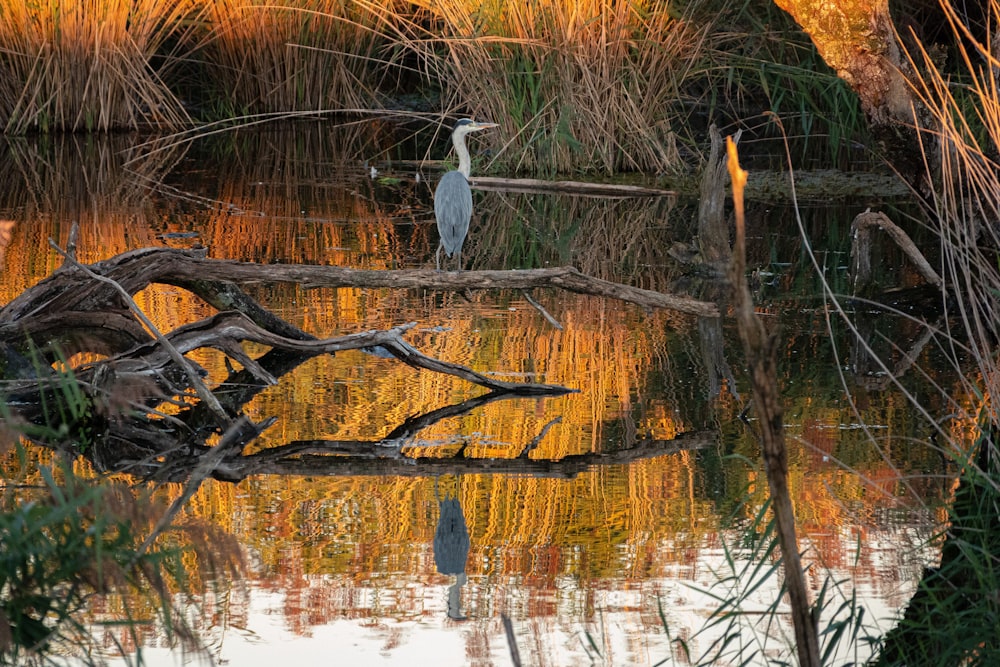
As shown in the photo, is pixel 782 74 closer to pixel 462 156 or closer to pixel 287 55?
pixel 462 156

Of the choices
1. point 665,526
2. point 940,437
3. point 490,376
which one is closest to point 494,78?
point 490,376

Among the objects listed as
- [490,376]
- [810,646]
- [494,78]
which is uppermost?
[494,78]

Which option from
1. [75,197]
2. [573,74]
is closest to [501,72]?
[573,74]

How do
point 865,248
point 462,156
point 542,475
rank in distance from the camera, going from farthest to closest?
point 462,156 → point 865,248 → point 542,475

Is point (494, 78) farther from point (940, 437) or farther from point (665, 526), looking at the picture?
point (665, 526)

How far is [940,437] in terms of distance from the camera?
15.0 ft

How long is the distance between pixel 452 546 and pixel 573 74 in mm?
6567

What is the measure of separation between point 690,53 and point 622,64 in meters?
0.54

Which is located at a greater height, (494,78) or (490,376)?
(494,78)

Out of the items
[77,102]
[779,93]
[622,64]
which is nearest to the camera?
[622,64]

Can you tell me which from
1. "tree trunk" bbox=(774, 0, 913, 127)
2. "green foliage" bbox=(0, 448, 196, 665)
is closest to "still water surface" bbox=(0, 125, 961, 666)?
"green foliage" bbox=(0, 448, 196, 665)

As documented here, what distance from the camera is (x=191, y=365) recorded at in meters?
4.99

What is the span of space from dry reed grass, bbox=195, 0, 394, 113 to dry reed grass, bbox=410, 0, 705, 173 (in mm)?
3139

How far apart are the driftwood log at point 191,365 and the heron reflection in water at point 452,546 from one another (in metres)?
0.33
